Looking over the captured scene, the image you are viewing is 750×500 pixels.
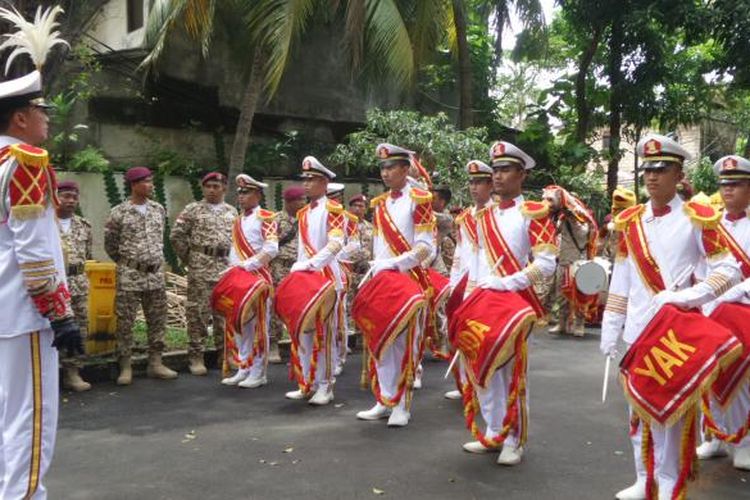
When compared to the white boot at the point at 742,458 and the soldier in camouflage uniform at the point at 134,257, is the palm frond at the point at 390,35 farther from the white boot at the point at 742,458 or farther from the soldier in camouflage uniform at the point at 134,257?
the white boot at the point at 742,458

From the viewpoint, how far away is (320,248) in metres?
6.91

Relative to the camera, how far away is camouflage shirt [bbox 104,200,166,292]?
7469 millimetres

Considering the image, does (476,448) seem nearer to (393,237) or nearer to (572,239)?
(393,237)

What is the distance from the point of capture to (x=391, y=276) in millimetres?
5992

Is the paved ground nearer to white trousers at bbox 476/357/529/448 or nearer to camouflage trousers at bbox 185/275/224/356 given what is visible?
white trousers at bbox 476/357/529/448

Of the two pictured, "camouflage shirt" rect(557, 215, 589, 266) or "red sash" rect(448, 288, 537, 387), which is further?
"camouflage shirt" rect(557, 215, 589, 266)

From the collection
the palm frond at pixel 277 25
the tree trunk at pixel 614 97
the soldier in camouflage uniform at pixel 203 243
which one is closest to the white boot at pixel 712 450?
the soldier in camouflage uniform at pixel 203 243

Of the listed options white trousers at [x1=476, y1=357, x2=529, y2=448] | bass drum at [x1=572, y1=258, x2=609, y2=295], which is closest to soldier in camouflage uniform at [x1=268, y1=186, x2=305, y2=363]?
bass drum at [x1=572, y1=258, x2=609, y2=295]

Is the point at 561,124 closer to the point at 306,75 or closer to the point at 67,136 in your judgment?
the point at 306,75

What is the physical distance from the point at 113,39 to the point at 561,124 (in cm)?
1029

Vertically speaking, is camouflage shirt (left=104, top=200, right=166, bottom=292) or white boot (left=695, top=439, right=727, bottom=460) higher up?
camouflage shirt (left=104, top=200, right=166, bottom=292)

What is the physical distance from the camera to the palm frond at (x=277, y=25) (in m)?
10.3

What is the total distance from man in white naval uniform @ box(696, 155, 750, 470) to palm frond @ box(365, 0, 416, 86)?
24.9 feet

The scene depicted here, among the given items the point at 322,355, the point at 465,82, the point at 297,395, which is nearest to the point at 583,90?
the point at 465,82
